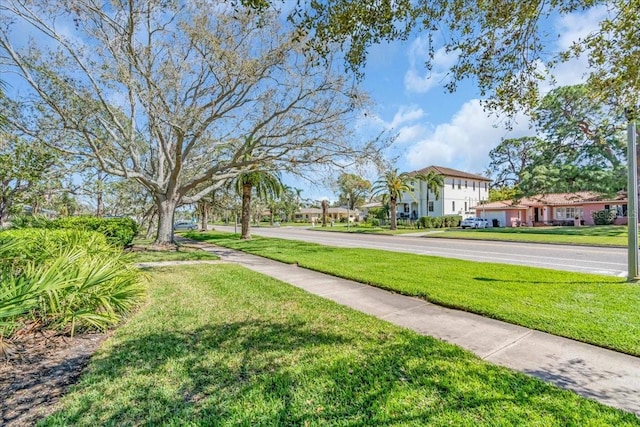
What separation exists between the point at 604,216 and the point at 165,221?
140ft

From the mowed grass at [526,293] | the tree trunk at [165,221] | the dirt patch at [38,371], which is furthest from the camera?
the tree trunk at [165,221]

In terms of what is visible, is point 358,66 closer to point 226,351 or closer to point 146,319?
point 226,351

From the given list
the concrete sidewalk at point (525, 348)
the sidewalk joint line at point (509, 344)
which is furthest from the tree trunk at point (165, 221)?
the sidewalk joint line at point (509, 344)

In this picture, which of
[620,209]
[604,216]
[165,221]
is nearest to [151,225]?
[165,221]

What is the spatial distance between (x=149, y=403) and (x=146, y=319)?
2.70m

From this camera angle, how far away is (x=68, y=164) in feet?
44.3

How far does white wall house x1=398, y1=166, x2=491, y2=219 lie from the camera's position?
43719 millimetres

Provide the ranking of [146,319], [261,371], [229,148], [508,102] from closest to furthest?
1. [261,371]
2. [146,319]
3. [508,102]
4. [229,148]

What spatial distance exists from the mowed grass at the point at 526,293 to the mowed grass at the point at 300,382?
73.5 inches

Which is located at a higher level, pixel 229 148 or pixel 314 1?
pixel 229 148

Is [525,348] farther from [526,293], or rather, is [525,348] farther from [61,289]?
[61,289]

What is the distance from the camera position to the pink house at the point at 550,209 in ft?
118

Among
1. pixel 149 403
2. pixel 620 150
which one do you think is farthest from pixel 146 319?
pixel 620 150

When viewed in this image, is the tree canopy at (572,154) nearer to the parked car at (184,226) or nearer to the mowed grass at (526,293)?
the mowed grass at (526,293)
